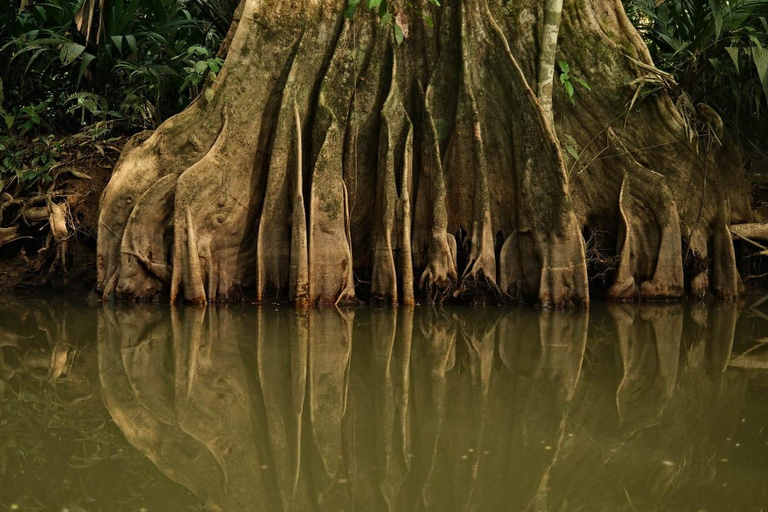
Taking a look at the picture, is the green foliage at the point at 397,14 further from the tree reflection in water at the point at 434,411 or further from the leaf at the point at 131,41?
the tree reflection in water at the point at 434,411

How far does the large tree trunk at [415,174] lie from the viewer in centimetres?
761

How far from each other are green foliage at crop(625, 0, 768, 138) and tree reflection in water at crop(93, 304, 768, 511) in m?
3.17

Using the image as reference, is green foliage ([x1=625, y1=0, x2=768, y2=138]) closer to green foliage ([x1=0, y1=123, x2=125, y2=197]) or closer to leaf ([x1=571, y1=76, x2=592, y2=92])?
leaf ([x1=571, y1=76, x2=592, y2=92])

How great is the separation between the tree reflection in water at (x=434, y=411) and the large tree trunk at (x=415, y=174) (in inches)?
46.0

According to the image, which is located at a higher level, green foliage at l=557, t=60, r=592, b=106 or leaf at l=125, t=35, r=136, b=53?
leaf at l=125, t=35, r=136, b=53

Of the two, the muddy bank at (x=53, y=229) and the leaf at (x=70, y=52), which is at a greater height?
the leaf at (x=70, y=52)

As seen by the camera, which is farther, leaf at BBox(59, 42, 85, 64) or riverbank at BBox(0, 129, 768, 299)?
Result: leaf at BBox(59, 42, 85, 64)

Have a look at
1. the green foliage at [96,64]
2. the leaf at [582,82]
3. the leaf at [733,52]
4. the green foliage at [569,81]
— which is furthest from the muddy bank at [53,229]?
the leaf at [733,52]

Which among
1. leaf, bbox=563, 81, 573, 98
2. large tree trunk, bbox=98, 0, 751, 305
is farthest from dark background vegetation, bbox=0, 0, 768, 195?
leaf, bbox=563, 81, 573, 98

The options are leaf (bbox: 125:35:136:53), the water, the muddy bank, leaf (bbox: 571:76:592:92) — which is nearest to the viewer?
the water

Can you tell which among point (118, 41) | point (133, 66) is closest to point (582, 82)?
point (133, 66)

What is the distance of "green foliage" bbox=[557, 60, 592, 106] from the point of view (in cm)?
803

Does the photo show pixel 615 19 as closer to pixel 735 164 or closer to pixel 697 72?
pixel 697 72

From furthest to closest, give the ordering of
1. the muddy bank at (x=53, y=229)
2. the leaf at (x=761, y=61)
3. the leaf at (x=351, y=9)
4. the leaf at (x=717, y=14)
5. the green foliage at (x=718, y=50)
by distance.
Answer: the muddy bank at (x=53, y=229), the green foliage at (x=718, y=50), the leaf at (x=717, y=14), the leaf at (x=761, y=61), the leaf at (x=351, y=9)
